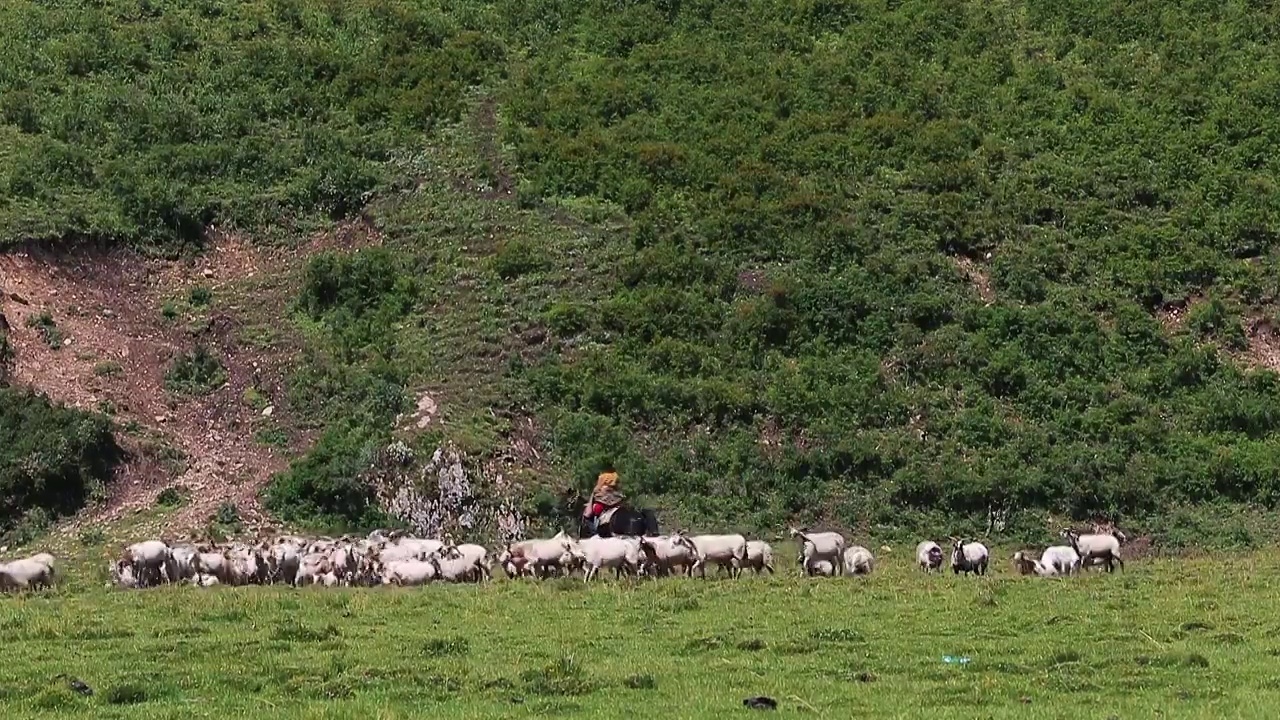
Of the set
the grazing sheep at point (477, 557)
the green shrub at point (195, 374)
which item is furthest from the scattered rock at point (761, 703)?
the green shrub at point (195, 374)

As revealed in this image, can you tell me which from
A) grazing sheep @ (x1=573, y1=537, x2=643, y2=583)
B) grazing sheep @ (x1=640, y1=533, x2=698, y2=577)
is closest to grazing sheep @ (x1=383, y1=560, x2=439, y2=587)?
grazing sheep @ (x1=573, y1=537, x2=643, y2=583)

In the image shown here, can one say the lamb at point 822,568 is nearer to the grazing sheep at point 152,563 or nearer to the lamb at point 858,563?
the lamb at point 858,563

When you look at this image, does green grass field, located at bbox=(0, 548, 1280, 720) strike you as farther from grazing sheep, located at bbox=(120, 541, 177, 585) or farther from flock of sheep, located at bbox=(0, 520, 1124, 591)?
flock of sheep, located at bbox=(0, 520, 1124, 591)

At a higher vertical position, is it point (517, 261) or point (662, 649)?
point (517, 261)

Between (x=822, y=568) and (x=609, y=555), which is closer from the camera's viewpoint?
(x=609, y=555)

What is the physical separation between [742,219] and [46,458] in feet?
59.0

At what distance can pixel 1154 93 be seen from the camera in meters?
50.5

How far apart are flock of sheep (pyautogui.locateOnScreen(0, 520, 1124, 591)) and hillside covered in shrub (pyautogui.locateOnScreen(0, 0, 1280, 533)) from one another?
20.6ft

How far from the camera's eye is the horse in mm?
29344

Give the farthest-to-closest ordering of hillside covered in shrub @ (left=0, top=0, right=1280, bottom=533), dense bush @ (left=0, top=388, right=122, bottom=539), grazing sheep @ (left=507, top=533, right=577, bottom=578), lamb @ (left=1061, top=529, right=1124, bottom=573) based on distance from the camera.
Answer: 1. hillside covered in shrub @ (left=0, top=0, right=1280, bottom=533)
2. dense bush @ (left=0, top=388, right=122, bottom=539)
3. lamb @ (left=1061, top=529, right=1124, bottom=573)
4. grazing sheep @ (left=507, top=533, right=577, bottom=578)

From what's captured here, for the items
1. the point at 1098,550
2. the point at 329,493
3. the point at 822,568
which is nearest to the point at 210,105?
the point at 329,493

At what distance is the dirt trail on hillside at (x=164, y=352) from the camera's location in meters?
35.2

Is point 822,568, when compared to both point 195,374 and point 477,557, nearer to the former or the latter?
point 477,557

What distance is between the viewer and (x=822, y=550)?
2827cm
